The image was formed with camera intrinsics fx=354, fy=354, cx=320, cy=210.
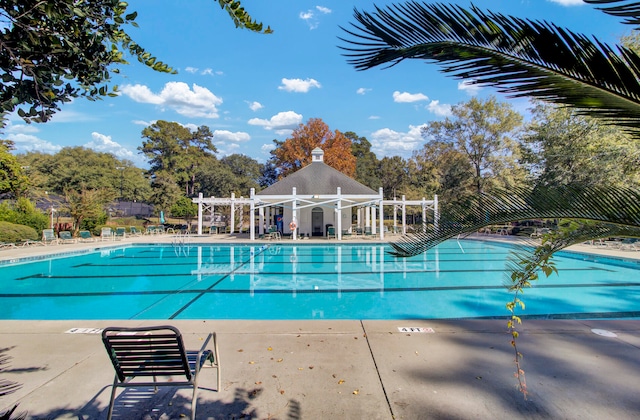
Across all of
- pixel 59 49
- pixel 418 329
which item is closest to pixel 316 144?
pixel 418 329

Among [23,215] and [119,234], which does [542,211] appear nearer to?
[23,215]

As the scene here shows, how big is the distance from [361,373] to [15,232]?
19440mm

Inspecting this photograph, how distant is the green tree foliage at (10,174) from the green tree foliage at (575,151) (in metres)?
25.6

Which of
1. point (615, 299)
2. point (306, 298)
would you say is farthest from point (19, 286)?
point (615, 299)

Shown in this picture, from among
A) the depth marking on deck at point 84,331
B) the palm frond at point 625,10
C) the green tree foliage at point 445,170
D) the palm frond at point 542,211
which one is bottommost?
the depth marking on deck at point 84,331

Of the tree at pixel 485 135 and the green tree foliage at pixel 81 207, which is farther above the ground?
the tree at pixel 485 135

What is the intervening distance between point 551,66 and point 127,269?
1340 centimetres

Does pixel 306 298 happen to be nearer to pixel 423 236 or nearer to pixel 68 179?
pixel 423 236

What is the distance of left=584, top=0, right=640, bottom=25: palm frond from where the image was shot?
1.82m

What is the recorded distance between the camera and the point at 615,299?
805cm

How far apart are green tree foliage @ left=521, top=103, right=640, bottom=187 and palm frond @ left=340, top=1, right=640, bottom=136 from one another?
50.5 ft

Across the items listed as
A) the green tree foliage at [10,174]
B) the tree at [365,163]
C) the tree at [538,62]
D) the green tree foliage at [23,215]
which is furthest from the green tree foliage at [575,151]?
the green tree foliage at [10,174]

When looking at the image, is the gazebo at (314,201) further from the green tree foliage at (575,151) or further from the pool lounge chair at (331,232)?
the green tree foliage at (575,151)

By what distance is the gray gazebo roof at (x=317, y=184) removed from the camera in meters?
24.1
